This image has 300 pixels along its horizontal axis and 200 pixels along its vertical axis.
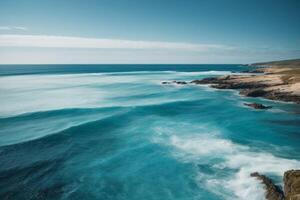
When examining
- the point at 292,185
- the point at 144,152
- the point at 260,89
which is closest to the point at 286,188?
the point at 292,185

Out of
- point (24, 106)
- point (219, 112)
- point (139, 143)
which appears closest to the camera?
point (139, 143)

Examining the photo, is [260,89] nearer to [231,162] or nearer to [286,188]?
[231,162]

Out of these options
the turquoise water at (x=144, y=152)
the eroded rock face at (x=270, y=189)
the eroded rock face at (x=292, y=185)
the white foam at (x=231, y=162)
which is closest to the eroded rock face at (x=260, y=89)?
the turquoise water at (x=144, y=152)

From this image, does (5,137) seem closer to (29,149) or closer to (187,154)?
(29,149)

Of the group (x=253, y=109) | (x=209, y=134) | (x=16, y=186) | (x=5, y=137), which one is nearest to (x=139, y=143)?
(x=209, y=134)

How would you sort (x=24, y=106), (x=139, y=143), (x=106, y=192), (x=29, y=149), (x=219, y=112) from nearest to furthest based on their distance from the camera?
1. (x=106, y=192)
2. (x=29, y=149)
3. (x=139, y=143)
4. (x=219, y=112)
5. (x=24, y=106)

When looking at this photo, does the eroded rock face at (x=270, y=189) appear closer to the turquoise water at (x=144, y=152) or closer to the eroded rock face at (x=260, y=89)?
the turquoise water at (x=144, y=152)

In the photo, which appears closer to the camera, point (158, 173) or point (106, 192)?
point (106, 192)
